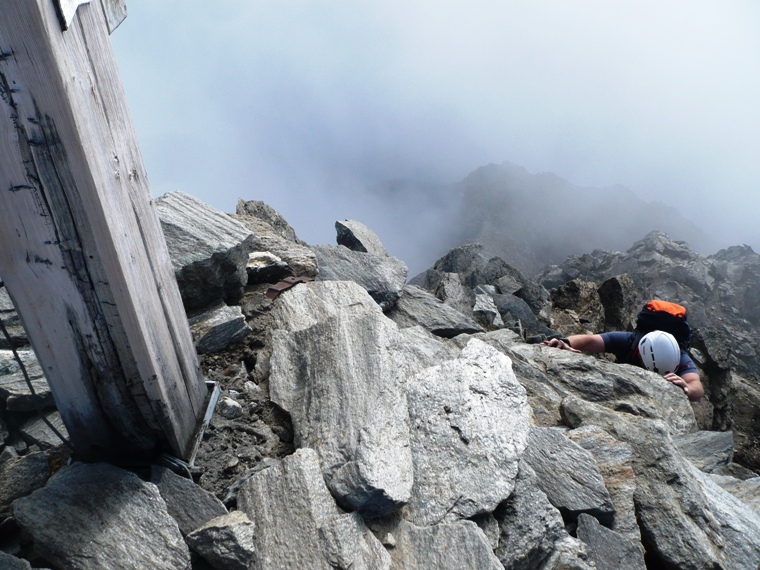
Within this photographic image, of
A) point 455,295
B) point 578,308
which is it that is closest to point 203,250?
point 455,295

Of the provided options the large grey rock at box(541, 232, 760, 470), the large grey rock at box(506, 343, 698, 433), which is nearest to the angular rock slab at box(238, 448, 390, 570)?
the large grey rock at box(506, 343, 698, 433)

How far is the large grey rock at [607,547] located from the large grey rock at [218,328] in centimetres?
354

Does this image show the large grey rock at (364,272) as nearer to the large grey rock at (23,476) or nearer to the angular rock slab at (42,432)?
the angular rock slab at (42,432)

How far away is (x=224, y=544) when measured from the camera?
10.2ft

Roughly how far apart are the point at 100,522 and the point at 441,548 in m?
2.17

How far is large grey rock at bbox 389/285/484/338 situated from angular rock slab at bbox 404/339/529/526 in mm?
1913

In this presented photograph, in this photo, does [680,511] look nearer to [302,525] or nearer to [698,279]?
[302,525]

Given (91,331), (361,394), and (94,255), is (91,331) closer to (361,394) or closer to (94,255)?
(94,255)

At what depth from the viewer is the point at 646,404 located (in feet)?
22.6

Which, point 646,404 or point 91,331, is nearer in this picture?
point 91,331

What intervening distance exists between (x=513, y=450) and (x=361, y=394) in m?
1.36

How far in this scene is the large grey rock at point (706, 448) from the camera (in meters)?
6.28

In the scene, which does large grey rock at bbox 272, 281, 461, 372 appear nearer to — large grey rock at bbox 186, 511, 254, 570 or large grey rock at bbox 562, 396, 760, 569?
large grey rock at bbox 562, 396, 760, 569

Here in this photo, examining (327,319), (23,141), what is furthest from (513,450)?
(23,141)
